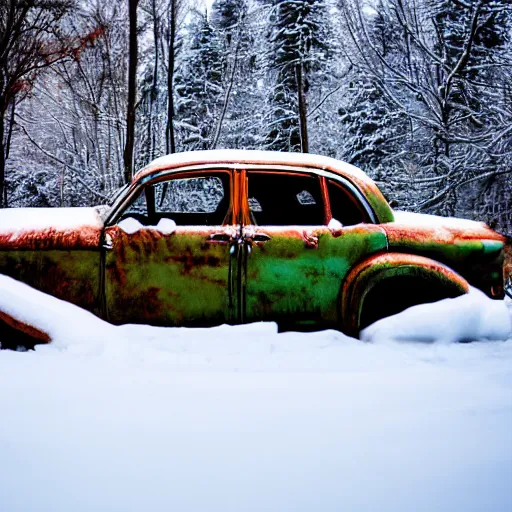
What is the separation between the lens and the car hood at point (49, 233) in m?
3.69

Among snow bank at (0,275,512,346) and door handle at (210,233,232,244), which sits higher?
door handle at (210,233,232,244)

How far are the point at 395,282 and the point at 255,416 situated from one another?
1.96 metres

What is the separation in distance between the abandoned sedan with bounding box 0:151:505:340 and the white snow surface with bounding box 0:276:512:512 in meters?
0.17

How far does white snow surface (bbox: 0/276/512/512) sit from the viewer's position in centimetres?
175

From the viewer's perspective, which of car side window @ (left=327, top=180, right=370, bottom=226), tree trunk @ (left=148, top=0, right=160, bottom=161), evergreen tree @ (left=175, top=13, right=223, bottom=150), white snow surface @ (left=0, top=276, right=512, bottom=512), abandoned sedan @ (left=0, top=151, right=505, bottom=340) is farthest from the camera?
evergreen tree @ (left=175, top=13, right=223, bottom=150)

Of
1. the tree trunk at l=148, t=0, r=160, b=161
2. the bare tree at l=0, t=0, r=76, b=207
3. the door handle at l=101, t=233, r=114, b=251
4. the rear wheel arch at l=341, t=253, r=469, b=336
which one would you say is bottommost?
the rear wheel arch at l=341, t=253, r=469, b=336

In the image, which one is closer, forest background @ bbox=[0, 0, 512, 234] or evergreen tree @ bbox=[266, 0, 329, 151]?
forest background @ bbox=[0, 0, 512, 234]

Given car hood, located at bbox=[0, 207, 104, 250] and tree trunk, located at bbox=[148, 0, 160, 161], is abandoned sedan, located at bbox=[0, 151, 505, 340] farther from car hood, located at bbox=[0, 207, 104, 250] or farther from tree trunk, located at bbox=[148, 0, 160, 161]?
tree trunk, located at bbox=[148, 0, 160, 161]

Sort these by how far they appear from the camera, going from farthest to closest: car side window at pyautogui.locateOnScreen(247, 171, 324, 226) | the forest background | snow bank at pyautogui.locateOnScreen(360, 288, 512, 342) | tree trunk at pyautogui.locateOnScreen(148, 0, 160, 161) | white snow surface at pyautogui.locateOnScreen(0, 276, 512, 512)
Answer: tree trunk at pyautogui.locateOnScreen(148, 0, 160, 161), the forest background, car side window at pyautogui.locateOnScreen(247, 171, 324, 226), snow bank at pyautogui.locateOnScreen(360, 288, 512, 342), white snow surface at pyautogui.locateOnScreen(0, 276, 512, 512)

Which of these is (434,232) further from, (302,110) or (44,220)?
(302,110)

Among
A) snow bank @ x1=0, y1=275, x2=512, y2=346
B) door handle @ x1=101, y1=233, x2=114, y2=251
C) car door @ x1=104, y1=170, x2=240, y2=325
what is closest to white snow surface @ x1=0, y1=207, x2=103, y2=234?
door handle @ x1=101, y1=233, x2=114, y2=251

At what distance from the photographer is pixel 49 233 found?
3734 millimetres

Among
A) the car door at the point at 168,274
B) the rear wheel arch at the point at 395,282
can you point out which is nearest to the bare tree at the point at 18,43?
the car door at the point at 168,274

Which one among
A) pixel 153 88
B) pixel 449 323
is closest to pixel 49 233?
pixel 449 323
